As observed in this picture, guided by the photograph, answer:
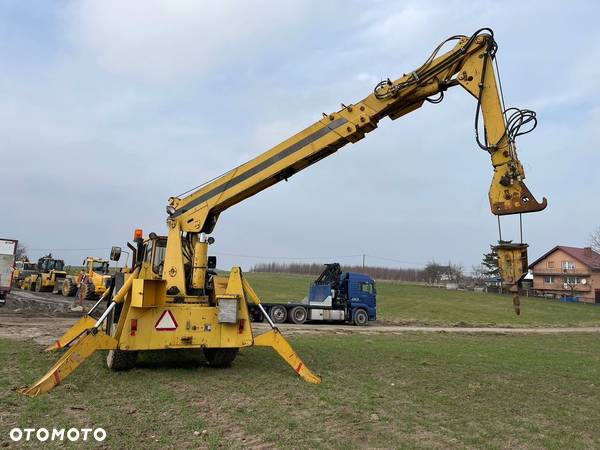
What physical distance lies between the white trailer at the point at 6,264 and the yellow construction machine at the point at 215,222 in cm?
1649

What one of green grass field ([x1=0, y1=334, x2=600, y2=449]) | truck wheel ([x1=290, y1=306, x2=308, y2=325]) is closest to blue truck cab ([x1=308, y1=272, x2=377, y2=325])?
truck wheel ([x1=290, y1=306, x2=308, y2=325])

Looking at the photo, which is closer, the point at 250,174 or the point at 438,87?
the point at 438,87

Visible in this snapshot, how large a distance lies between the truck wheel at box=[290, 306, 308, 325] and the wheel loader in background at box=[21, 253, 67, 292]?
18.1 m

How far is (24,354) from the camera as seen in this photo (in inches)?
421

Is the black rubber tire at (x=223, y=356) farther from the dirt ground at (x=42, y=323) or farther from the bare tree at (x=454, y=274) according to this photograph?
the bare tree at (x=454, y=274)

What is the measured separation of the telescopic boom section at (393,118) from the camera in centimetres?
806

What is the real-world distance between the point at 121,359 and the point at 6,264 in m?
18.3

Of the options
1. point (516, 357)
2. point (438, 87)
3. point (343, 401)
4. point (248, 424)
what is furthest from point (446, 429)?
point (516, 357)

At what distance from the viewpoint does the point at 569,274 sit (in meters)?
67.3

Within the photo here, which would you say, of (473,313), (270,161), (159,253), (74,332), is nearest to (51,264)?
(74,332)

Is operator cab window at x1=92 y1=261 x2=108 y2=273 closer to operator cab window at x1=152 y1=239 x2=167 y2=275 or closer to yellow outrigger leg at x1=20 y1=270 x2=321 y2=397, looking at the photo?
operator cab window at x1=152 y1=239 x2=167 y2=275

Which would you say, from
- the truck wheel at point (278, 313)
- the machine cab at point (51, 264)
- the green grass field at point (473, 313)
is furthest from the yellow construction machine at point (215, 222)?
the machine cab at point (51, 264)

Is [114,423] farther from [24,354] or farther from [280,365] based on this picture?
[24,354]

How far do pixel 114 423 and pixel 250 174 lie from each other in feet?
17.9
